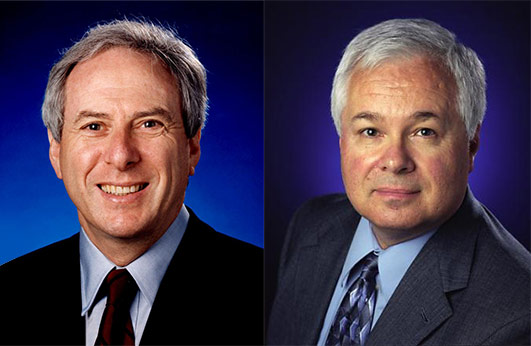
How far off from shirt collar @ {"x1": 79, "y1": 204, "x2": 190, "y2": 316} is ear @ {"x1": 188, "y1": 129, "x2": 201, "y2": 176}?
0.25 meters

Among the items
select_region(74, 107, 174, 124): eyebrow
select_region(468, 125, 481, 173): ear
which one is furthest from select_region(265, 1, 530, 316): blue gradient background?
select_region(74, 107, 174, 124): eyebrow

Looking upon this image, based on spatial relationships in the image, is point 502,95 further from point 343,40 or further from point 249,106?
point 249,106

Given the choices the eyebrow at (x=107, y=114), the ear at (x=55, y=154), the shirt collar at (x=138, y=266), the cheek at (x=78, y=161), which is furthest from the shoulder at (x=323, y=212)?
the ear at (x=55, y=154)

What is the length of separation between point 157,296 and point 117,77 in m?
1.04

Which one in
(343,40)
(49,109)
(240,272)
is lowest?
(240,272)

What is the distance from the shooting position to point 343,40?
3.09 m

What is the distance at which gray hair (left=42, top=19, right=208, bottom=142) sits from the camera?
282 centimetres

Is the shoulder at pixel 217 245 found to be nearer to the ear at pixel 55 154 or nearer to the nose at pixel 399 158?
the ear at pixel 55 154

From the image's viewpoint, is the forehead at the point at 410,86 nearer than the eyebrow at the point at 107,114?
Yes

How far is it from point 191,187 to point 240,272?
1.75 feet

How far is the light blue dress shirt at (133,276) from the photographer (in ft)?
9.55

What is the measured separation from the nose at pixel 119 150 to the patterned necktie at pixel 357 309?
3.73 feet

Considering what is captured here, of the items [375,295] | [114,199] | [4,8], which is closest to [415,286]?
[375,295]

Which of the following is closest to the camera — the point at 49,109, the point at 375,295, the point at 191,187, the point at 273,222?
the point at 375,295
